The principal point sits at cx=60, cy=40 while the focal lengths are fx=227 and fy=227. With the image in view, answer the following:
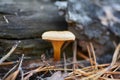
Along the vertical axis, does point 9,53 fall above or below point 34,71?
above

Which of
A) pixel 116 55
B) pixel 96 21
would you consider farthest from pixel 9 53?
pixel 116 55

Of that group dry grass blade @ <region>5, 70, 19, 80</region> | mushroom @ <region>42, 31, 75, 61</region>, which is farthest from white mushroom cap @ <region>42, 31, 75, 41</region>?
dry grass blade @ <region>5, 70, 19, 80</region>

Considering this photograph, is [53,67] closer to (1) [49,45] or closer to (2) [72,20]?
(1) [49,45]

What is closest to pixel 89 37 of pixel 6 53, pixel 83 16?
pixel 83 16

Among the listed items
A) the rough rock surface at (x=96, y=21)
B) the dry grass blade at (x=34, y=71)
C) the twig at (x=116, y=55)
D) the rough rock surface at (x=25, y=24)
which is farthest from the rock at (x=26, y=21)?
Answer: the twig at (x=116, y=55)

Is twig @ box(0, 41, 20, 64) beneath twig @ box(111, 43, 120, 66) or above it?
above

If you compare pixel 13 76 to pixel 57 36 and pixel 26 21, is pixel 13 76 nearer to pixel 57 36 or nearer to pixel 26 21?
pixel 57 36

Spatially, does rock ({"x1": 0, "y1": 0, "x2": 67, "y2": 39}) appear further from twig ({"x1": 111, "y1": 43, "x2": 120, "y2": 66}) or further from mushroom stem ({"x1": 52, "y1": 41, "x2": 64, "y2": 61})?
twig ({"x1": 111, "y1": 43, "x2": 120, "y2": 66})

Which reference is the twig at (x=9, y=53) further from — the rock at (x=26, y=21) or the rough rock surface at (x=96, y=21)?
the rough rock surface at (x=96, y=21)
